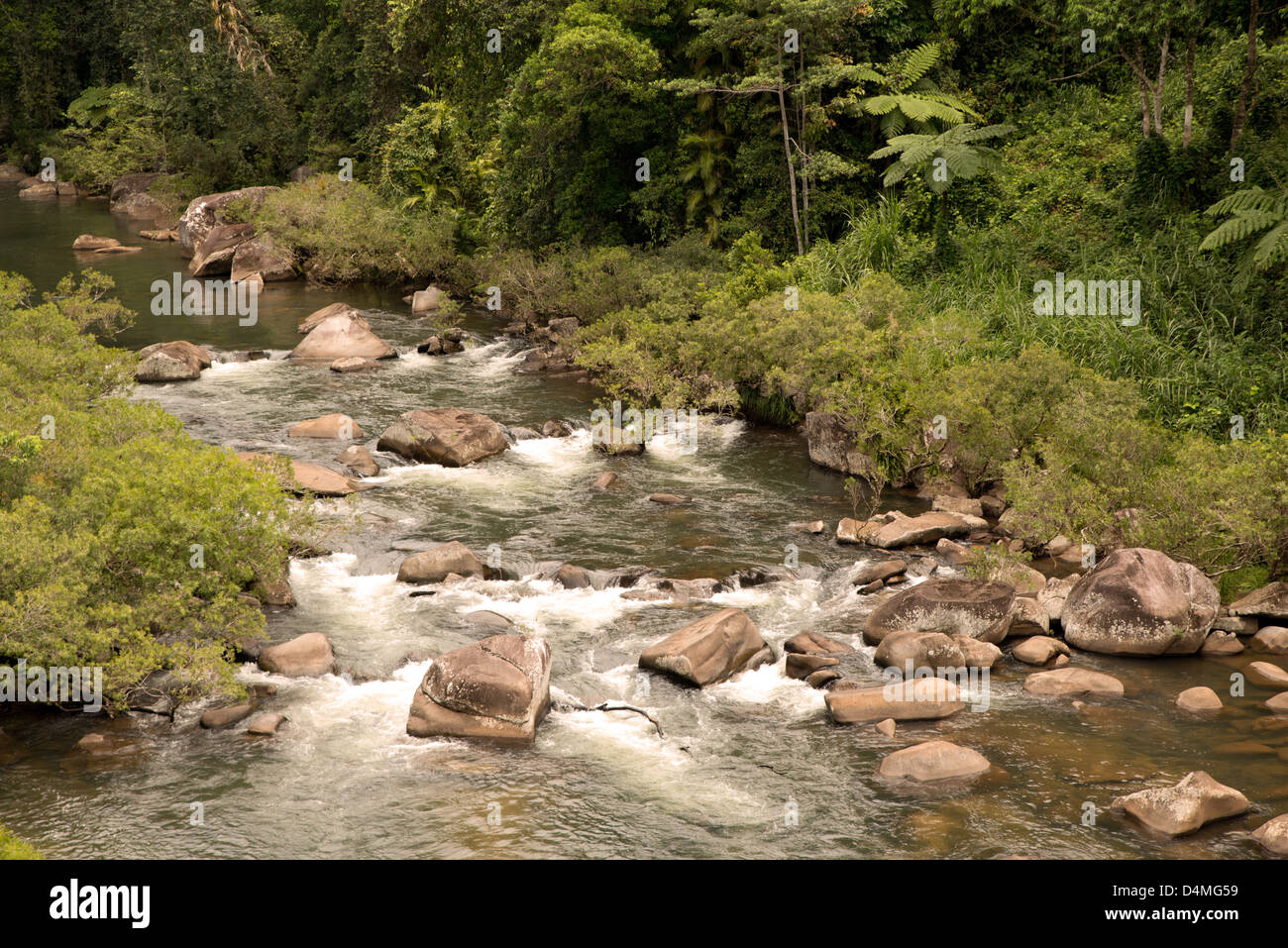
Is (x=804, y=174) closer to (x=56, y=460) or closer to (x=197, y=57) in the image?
(x=56, y=460)

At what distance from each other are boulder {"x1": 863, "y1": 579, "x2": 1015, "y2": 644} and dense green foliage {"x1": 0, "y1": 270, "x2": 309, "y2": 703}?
6427 mm

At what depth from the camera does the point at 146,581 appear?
10.3 metres

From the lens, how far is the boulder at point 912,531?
1418cm

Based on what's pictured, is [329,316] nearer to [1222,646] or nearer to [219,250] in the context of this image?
[219,250]

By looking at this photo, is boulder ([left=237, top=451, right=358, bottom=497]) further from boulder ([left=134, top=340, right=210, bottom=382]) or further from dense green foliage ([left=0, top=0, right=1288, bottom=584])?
boulder ([left=134, top=340, right=210, bottom=382])

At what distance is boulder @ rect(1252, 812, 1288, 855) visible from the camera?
8117 mm

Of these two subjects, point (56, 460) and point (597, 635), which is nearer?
point (56, 460)

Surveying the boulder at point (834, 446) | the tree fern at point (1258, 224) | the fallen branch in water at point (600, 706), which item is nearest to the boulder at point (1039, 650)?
the fallen branch in water at point (600, 706)

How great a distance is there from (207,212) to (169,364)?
548 inches

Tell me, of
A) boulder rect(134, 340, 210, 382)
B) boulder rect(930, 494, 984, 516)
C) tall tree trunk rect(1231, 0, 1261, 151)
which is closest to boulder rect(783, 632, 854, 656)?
boulder rect(930, 494, 984, 516)

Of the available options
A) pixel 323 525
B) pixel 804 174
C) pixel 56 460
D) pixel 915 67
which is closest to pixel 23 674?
pixel 56 460

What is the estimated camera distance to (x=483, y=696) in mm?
10117

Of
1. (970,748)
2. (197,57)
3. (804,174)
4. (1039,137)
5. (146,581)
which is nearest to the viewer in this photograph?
(970,748)
